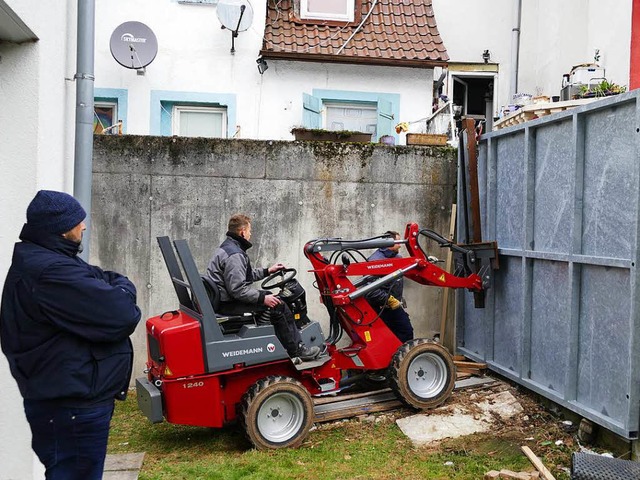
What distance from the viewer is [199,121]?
11.4 m

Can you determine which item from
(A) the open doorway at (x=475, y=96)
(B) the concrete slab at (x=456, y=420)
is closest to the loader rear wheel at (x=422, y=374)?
(B) the concrete slab at (x=456, y=420)

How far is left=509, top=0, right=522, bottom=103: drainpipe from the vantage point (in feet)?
43.2

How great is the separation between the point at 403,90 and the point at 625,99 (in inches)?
277

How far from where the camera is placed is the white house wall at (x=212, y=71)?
429 inches

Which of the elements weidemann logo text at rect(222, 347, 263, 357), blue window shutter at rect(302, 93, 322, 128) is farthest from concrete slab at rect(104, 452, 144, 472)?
blue window shutter at rect(302, 93, 322, 128)

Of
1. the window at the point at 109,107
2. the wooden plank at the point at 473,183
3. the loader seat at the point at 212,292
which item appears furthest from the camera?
the window at the point at 109,107

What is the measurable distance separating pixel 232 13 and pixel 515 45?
6.10 metres

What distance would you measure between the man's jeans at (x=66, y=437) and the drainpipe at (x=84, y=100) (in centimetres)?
231

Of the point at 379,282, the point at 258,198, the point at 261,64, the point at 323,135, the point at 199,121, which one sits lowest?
the point at 379,282

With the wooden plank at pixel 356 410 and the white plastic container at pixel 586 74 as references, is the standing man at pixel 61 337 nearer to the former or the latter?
the wooden plank at pixel 356 410

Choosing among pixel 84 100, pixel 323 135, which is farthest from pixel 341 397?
pixel 84 100

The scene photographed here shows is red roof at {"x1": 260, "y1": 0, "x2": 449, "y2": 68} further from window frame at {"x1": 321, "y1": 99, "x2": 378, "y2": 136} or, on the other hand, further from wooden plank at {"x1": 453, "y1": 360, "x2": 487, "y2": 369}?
wooden plank at {"x1": 453, "y1": 360, "x2": 487, "y2": 369}

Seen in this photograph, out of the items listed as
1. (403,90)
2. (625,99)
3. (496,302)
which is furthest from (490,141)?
(403,90)

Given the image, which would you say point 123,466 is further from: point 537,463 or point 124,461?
point 537,463
